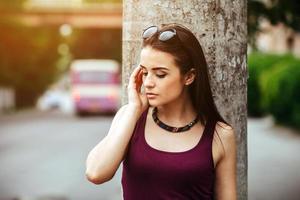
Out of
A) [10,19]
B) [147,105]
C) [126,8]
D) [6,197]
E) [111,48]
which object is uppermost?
[126,8]

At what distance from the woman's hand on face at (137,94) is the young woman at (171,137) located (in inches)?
0.6

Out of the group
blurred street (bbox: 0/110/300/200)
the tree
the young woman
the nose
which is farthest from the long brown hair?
blurred street (bbox: 0/110/300/200)

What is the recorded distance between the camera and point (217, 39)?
2.84 metres

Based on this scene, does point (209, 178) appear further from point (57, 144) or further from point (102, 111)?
point (102, 111)

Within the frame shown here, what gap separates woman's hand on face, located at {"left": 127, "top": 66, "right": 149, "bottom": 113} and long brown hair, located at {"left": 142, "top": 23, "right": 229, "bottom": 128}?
175 mm

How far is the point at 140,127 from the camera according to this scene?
2494 millimetres

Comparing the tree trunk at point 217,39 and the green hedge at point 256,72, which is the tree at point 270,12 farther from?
the green hedge at point 256,72

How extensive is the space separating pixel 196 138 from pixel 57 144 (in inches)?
690

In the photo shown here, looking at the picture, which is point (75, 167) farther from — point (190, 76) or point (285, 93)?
point (190, 76)

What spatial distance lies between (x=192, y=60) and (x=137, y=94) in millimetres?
264

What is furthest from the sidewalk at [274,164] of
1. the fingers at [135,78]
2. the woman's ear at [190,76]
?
the woman's ear at [190,76]

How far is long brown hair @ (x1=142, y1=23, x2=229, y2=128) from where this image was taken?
2.41 metres

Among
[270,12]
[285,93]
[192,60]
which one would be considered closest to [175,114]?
[192,60]

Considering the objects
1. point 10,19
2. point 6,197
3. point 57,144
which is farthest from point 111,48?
point 6,197
